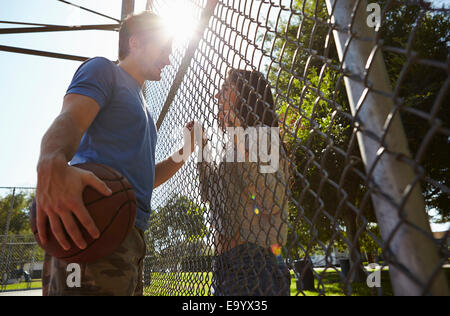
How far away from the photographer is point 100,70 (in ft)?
5.94

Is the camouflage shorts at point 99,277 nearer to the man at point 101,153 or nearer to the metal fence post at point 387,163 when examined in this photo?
the man at point 101,153

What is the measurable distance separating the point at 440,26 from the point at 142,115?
1105 centimetres

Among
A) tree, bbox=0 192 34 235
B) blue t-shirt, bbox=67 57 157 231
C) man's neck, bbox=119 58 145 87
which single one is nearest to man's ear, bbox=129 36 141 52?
man's neck, bbox=119 58 145 87

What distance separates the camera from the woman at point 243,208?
180cm

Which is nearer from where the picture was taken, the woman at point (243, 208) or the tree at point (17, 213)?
the woman at point (243, 208)

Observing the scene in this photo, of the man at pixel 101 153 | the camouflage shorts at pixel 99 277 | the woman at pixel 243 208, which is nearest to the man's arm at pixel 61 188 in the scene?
the man at pixel 101 153

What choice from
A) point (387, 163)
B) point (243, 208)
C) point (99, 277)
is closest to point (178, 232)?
point (243, 208)

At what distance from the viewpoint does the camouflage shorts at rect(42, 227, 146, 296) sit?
4.96 ft

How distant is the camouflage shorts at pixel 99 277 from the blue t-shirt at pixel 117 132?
255mm

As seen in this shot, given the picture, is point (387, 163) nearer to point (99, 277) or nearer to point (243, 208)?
point (243, 208)

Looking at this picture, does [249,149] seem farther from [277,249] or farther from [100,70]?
[100,70]

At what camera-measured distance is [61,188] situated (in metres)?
1.31

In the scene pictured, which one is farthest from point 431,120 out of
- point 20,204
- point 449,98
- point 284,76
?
point 20,204

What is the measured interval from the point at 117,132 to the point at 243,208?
0.87 meters
